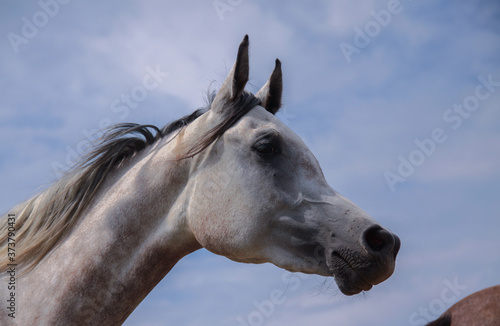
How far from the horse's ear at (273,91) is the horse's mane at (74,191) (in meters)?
0.35

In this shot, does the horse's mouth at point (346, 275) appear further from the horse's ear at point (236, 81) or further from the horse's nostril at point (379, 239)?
the horse's ear at point (236, 81)

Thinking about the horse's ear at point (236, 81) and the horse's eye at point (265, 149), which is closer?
the horse's eye at point (265, 149)

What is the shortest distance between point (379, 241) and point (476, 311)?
3122mm

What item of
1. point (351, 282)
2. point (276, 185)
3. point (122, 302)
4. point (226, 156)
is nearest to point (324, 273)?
point (351, 282)

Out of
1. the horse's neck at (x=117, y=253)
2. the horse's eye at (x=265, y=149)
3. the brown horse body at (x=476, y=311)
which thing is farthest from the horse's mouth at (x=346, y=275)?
the brown horse body at (x=476, y=311)

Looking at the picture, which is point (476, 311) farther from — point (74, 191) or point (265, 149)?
point (74, 191)

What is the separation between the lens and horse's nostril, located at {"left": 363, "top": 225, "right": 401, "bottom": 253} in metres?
2.77

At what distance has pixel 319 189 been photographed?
3.11 meters

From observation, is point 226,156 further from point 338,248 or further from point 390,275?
point 390,275

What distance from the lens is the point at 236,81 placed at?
3402 mm

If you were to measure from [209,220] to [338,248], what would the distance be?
89cm

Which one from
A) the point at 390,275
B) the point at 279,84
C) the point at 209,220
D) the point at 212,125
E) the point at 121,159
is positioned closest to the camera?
the point at 390,275

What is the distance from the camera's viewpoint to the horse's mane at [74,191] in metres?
3.22

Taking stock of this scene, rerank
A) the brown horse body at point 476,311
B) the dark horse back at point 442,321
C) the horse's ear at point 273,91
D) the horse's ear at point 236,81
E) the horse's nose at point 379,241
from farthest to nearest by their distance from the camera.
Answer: the dark horse back at point 442,321 < the brown horse body at point 476,311 < the horse's ear at point 273,91 < the horse's ear at point 236,81 < the horse's nose at point 379,241
